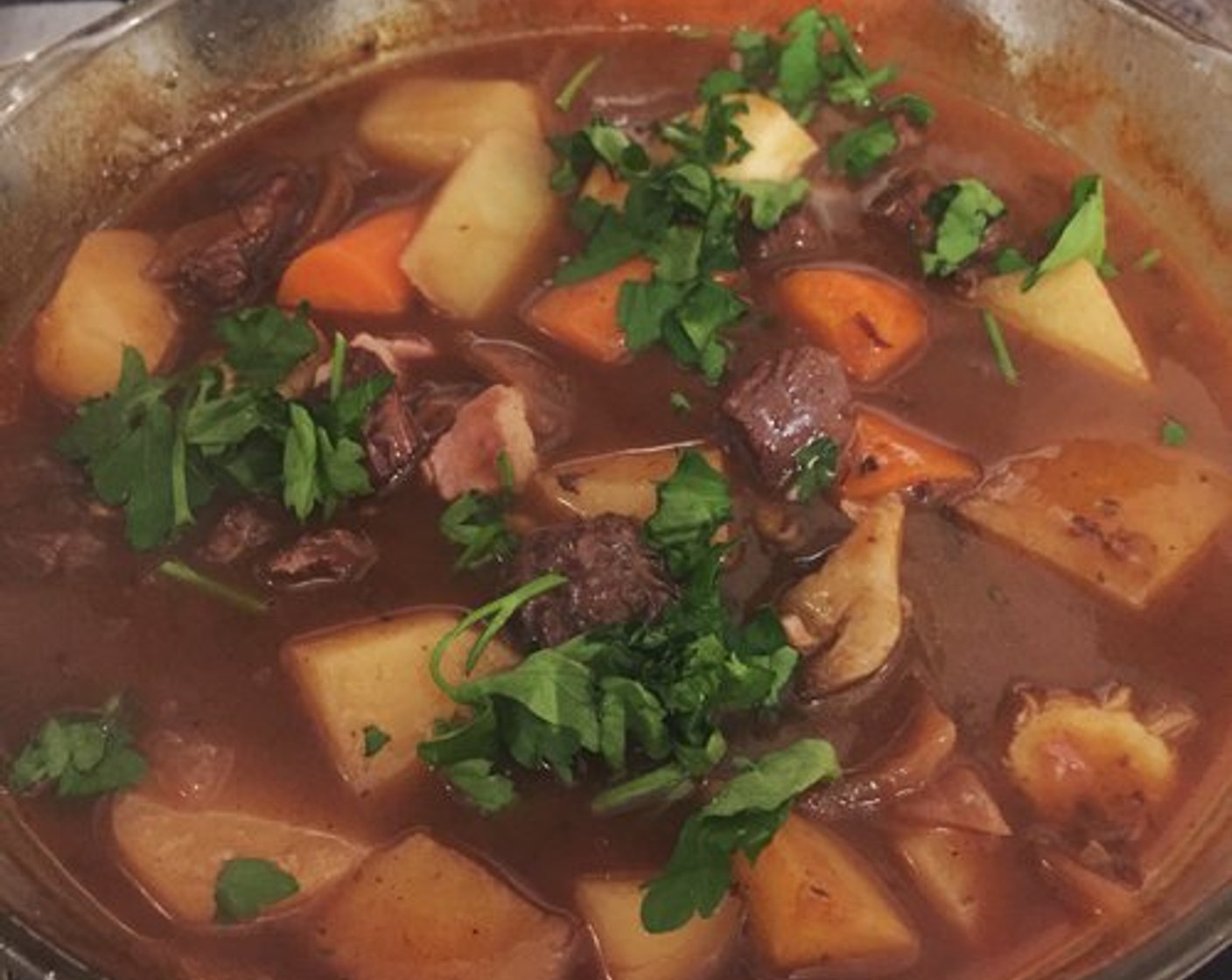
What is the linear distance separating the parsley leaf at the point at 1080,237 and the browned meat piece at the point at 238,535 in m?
1.46

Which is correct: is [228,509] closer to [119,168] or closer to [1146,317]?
[119,168]

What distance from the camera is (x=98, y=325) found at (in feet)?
9.40

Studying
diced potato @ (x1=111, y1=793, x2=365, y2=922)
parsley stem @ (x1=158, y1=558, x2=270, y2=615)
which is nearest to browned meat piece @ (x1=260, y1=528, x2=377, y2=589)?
parsley stem @ (x1=158, y1=558, x2=270, y2=615)

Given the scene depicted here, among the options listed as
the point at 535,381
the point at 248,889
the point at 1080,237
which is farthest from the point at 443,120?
the point at 248,889

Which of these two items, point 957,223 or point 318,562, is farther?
point 957,223

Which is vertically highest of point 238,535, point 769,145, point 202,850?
point 769,145

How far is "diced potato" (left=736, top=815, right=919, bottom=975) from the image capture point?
219 cm

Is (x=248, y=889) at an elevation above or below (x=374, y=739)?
below

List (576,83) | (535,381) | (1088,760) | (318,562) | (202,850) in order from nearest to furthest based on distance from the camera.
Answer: (202,850)
(1088,760)
(318,562)
(535,381)
(576,83)

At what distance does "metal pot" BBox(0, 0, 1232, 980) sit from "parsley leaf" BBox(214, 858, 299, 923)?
1306 millimetres

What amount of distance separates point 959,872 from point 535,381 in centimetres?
111

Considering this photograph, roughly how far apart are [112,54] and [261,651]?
134 centimetres

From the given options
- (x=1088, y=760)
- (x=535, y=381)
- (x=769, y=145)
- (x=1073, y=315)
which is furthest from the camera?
(x=769, y=145)

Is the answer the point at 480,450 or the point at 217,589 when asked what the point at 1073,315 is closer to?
the point at 480,450
